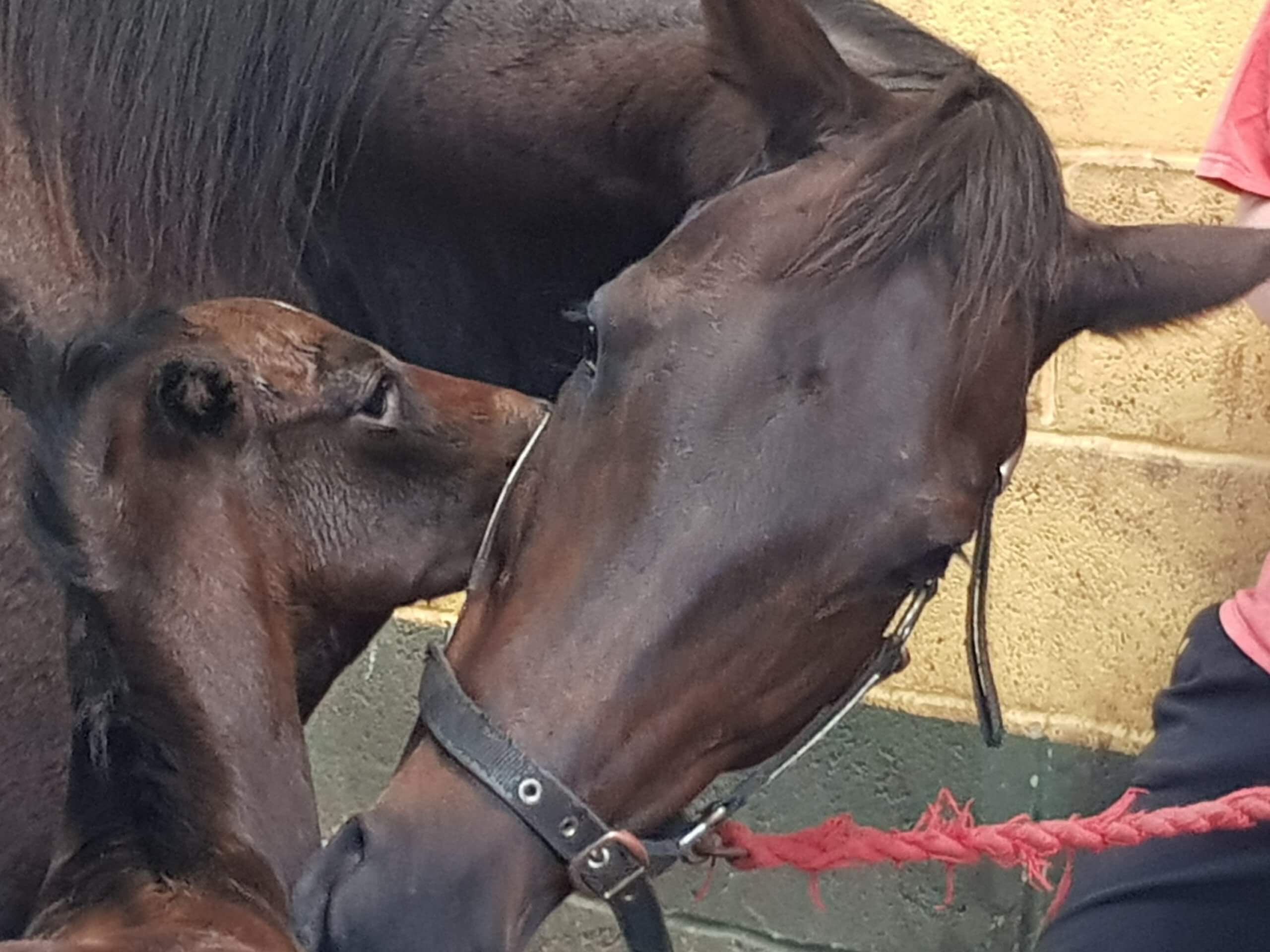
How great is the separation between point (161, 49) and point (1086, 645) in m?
1.08

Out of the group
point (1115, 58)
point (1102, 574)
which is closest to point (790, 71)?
point (1115, 58)

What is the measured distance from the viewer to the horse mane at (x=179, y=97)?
3.43 ft

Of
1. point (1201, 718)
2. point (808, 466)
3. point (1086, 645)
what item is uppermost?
point (808, 466)

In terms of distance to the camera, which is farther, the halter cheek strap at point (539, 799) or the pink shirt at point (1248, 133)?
the pink shirt at point (1248, 133)

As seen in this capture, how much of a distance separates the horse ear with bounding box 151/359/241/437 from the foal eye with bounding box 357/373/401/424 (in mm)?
98

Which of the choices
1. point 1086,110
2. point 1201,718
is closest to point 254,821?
point 1201,718

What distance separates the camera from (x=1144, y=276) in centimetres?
90

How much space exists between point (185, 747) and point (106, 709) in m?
0.06

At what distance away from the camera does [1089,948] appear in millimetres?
1184

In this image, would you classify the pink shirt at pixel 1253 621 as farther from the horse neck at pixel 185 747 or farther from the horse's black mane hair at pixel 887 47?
the horse neck at pixel 185 747

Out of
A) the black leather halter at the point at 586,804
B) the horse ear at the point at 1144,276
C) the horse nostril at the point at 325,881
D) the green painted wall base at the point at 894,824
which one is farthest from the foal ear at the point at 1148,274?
the green painted wall base at the point at 894,824

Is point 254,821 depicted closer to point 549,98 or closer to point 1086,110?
point 549,98

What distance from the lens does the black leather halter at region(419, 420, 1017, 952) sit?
30.2 inches

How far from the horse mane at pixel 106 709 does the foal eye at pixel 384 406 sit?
0.16 metres
